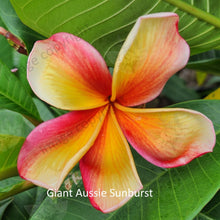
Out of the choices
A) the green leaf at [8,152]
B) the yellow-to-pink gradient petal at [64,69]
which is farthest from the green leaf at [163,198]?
the yellow-to-pink gradient petal at [64,69]

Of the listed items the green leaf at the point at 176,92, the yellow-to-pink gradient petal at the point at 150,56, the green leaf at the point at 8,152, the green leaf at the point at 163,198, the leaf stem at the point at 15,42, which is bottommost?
the green leaf at the point at 176,92

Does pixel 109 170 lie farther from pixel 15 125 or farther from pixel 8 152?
pixel 15 125

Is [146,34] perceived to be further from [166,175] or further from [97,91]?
[166,175]

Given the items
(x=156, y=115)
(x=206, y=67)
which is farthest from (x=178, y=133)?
(x=206, y=67)

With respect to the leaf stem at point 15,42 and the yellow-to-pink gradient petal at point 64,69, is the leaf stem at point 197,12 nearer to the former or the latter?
the yellow-to-pink gradient petal at point 64,69

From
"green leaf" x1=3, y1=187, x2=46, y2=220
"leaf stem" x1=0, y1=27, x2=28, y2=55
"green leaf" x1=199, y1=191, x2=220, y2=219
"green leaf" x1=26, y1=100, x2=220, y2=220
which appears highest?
"leaf stem" x1=0, y1=27, x2=28, y2=55

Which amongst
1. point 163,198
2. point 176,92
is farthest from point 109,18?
point 176,92

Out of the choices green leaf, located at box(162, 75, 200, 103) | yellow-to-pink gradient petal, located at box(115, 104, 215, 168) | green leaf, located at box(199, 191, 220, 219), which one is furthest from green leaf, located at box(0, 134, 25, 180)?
green leaf, located at box(162, 75, 200, 103)

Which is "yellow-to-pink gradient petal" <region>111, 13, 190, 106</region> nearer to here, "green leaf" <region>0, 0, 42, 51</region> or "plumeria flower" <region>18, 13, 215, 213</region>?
"plumeria flower" <region>18, 13, 215, 213</region>
